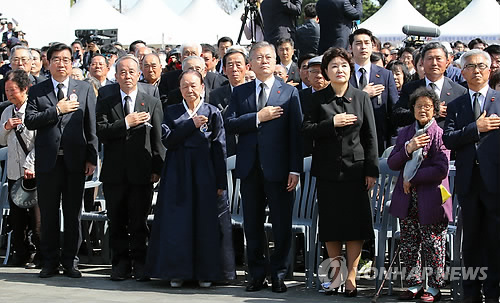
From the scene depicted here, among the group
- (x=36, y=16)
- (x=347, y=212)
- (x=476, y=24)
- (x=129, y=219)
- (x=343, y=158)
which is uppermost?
(x=476, y=24)

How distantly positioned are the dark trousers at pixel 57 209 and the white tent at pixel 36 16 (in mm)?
18324

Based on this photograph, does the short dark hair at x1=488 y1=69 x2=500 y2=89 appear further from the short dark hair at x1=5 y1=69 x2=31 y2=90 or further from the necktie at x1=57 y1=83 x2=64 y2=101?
the short dark hair at x1=5 y1=69 x2=31 y2=90

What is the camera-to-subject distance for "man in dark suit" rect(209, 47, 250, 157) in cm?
1025

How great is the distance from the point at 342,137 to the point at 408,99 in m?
1.09

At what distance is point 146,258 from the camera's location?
30.1ft

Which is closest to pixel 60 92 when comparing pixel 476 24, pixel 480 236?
pixel 480 236

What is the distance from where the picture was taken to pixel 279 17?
46.3 ft

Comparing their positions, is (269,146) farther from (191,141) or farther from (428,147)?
(428,147)

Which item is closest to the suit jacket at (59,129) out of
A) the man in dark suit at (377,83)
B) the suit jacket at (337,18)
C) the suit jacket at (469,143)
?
the man in dark suit at (377,83)

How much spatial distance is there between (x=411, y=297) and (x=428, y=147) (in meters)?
1.34

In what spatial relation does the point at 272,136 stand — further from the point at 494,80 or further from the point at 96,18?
the point at 96,18

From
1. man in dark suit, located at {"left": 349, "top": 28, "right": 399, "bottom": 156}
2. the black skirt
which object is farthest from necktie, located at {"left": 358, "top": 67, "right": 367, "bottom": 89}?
the black skirt

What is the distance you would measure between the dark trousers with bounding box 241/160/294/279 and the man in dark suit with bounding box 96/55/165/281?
1.19 meters

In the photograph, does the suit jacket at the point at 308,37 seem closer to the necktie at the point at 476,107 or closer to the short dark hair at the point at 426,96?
the short dark hair at the point at 426,96
